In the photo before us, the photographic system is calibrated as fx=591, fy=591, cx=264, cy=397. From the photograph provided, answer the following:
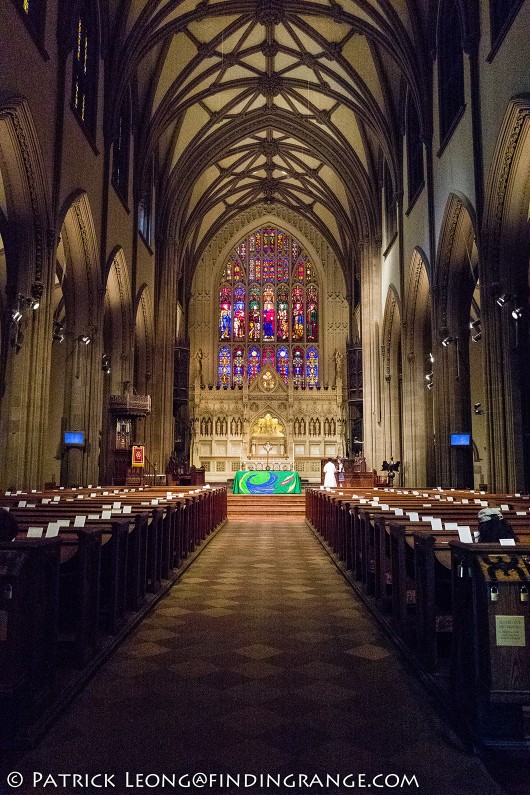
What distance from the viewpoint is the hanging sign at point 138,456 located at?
1798 cm

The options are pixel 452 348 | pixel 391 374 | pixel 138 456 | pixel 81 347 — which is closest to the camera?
pixel 452 348

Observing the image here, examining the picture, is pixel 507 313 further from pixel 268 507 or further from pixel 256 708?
pixel 256 708

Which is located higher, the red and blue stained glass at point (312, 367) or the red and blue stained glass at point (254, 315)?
the red and blue stained glass at point (254, 315)

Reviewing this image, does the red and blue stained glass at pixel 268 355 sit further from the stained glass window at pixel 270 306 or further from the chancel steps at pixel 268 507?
the chancel steps at pixel 268 507

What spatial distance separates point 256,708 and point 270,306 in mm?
30917

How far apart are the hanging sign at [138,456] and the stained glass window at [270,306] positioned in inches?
570

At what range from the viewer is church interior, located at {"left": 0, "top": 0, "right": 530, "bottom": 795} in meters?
3.08

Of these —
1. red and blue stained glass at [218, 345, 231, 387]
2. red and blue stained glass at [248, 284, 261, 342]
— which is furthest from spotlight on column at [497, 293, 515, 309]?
red and blue stained glass at [248, 284, 261, 342]

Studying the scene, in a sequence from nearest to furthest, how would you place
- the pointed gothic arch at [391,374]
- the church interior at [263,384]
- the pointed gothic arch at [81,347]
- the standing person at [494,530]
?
the church interior at [263,384], the standing person at [494,530], the pointed gothic arch at [81,347], the pointed gothic arch at [391,374]

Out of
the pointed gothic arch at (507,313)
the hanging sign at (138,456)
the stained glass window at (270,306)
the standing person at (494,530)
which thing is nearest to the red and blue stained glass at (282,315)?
the stained glass window at (270,306)

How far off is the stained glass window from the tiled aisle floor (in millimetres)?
27235

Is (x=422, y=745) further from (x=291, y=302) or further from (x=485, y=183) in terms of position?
(x=291, y=302)

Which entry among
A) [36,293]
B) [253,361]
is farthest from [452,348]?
[253,361]

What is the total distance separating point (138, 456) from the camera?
59.6 feet
